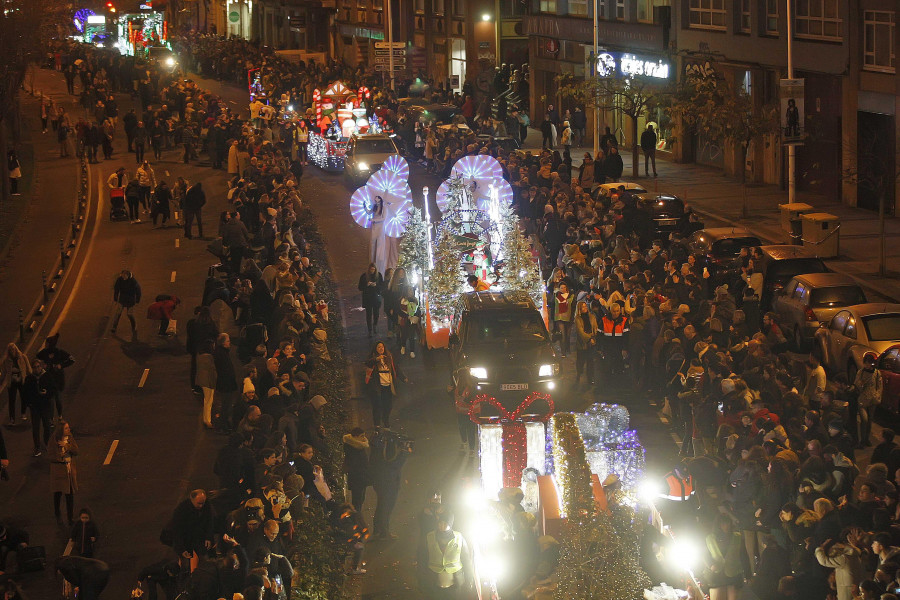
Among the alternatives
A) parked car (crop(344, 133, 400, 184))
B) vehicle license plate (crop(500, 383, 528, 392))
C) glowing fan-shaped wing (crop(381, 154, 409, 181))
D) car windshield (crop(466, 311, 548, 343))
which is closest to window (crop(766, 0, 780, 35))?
parked car (crop(344, 133, 400, 184))

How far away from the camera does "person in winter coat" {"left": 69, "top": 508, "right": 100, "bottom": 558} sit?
1527 centimetres

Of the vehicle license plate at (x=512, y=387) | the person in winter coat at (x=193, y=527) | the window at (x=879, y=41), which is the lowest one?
the person in winter coat at (x=193, y=527)

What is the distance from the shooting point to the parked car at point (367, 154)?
40594 millimetres

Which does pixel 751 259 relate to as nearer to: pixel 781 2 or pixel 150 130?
pixel 781 2

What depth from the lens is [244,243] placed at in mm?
28000

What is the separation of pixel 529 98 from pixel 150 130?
70.1 feet

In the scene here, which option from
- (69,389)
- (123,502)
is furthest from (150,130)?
(123,502)

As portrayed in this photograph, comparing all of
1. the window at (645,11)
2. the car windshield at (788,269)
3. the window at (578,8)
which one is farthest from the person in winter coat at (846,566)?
the window at (578,8)

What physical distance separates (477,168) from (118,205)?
15.9 metres

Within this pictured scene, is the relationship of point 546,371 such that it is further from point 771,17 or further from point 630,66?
point 630,66

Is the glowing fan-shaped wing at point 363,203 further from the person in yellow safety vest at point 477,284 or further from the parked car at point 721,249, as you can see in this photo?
the parked car at point 721,249

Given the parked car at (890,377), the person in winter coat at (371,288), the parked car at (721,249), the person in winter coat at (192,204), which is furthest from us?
the person in winter coat at (192,204)

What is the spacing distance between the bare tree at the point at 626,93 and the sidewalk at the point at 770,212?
211cm

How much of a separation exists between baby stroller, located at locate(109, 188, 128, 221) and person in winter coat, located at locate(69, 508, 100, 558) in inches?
939
